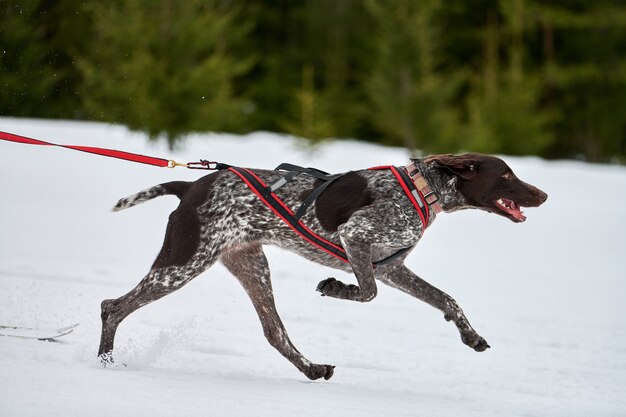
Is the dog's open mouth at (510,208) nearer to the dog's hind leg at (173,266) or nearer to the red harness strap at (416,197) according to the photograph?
the red harness strap at (416,197)

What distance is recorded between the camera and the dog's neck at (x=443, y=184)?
4.96 meters

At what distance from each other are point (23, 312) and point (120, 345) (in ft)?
3.05

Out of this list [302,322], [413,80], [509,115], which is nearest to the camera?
[302,322]

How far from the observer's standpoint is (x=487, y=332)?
6719 millimetres

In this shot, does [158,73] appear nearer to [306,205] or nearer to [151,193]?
[151,193]

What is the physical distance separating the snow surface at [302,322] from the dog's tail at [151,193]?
0.82 metres

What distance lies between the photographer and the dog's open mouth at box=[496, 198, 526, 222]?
489cm

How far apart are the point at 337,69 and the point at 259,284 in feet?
66.6

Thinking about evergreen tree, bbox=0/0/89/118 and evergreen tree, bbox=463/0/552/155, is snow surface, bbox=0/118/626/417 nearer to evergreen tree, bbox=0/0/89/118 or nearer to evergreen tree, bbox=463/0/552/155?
evergreen tree, bbox=0/0/89/118

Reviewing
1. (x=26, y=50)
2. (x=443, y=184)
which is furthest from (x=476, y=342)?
(x=26, y=50)

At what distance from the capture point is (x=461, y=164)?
4.88 metres

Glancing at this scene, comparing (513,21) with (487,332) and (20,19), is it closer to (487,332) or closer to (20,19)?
(20,19)

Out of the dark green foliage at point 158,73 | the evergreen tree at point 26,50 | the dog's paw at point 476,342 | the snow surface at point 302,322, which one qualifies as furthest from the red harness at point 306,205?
the dark green foliage at point 158,73

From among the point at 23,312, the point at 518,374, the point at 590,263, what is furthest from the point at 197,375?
the point at 590,263
